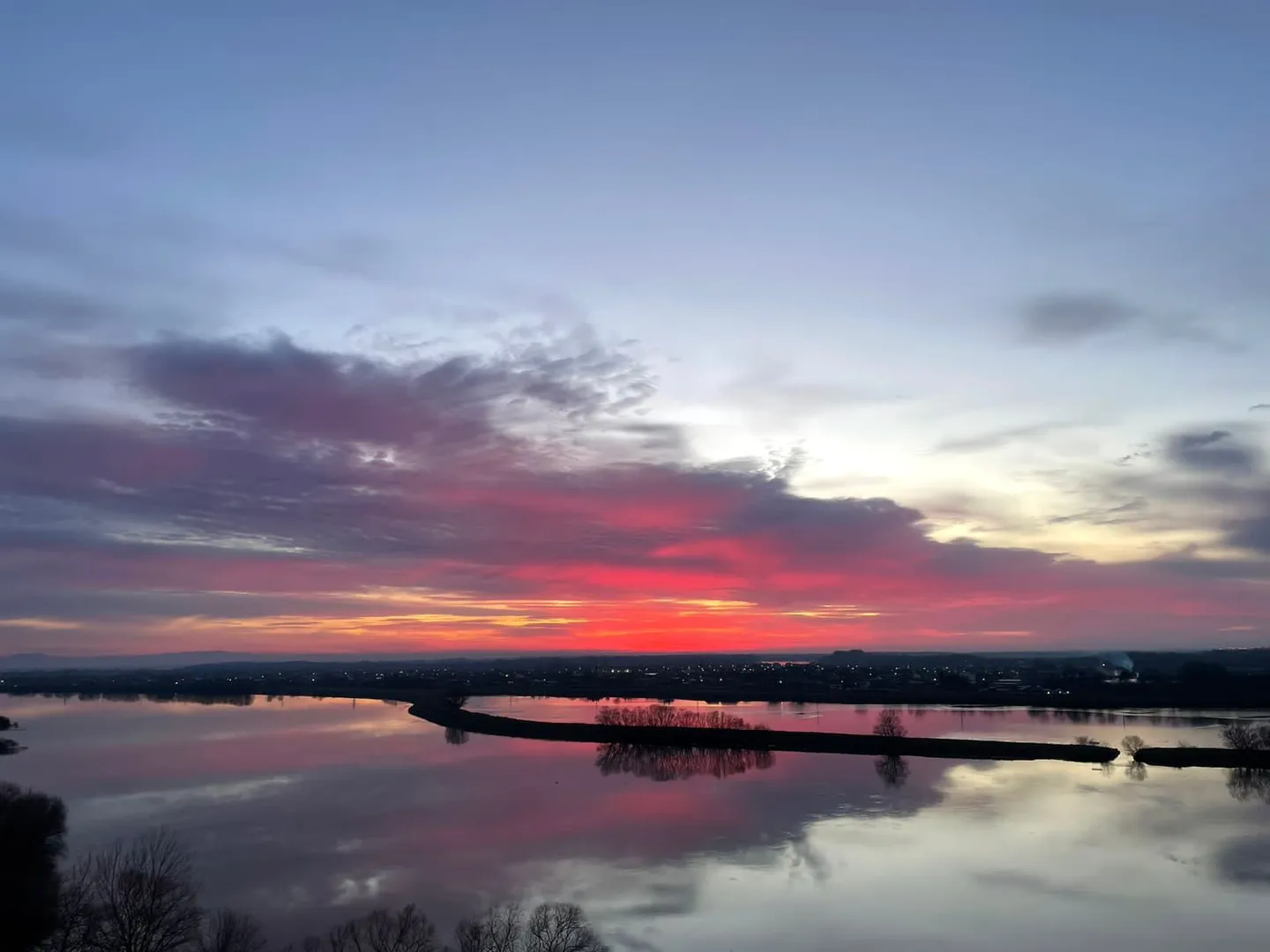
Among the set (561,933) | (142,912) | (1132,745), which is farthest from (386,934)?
(1132,745)

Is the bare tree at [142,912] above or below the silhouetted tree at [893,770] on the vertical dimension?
above

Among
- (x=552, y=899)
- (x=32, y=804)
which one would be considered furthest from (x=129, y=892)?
(x=32, y=804)

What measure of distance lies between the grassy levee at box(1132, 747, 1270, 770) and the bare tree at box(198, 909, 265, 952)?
3613 cm

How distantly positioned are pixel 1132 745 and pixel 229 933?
4180 centimetres

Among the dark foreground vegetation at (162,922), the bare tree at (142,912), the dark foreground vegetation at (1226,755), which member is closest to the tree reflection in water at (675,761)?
the dark foreground vegetation at (1226,755)

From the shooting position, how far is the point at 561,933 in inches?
638

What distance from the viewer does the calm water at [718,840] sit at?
19203 mm

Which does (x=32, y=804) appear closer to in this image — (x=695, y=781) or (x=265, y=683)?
(x=695, y=781)

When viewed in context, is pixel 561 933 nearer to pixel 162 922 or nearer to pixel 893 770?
pixel 162 922

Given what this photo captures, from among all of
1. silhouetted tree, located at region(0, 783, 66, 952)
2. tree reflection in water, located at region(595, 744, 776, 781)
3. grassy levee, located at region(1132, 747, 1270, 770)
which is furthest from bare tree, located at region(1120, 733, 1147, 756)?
silhouetted tree, located at region(0, 783, 66, 952)

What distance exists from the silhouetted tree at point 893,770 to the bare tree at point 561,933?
65.0 feet

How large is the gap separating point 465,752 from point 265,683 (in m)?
91.9

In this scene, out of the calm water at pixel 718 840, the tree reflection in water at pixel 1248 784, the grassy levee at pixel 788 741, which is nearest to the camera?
the calm water at pixel 718 840

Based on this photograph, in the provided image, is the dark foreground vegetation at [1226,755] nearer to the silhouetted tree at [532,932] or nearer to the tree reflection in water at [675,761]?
the tree reflection in water at [675,761]
